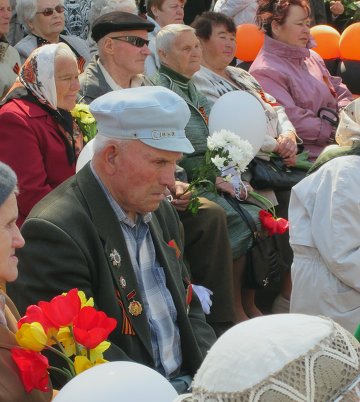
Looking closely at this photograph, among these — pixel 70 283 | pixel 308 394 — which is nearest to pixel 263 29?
pixel 70 283

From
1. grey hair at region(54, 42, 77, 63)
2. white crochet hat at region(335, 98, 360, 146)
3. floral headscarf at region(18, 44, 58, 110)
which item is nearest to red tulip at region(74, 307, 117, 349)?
white crochet hat at region(335, 98, 360, 146)

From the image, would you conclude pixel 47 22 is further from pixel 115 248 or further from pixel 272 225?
pixel 115 248

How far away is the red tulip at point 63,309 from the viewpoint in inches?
102

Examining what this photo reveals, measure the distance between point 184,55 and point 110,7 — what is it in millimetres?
1039

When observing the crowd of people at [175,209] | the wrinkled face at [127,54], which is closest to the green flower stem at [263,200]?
the crowd of people at [175,209]

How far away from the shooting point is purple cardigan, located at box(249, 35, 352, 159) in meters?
6.71

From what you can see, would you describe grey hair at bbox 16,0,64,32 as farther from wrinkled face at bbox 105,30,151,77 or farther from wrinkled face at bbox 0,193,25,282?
wrinkled face at bbox 0,193,25,282

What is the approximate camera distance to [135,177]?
11.0ft

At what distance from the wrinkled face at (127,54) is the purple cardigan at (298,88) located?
1.37 metres

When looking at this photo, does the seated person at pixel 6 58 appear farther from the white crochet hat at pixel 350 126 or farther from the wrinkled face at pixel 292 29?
the white crochet hat at pixel 350 126

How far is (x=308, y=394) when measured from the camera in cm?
148

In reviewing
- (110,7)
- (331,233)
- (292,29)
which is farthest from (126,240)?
(292,29)

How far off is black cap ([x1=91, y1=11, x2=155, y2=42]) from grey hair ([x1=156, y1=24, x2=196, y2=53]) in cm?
18

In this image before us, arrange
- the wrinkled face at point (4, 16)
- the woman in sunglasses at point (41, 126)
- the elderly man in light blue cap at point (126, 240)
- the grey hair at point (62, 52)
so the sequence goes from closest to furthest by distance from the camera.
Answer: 1. the elderly man in light blue cap at point (126, 240)
2. the woman in sunglasses at point (41, 126)
3. the grey hair at point (62, 52)
4. the wrinkled face at point (4, 16)
